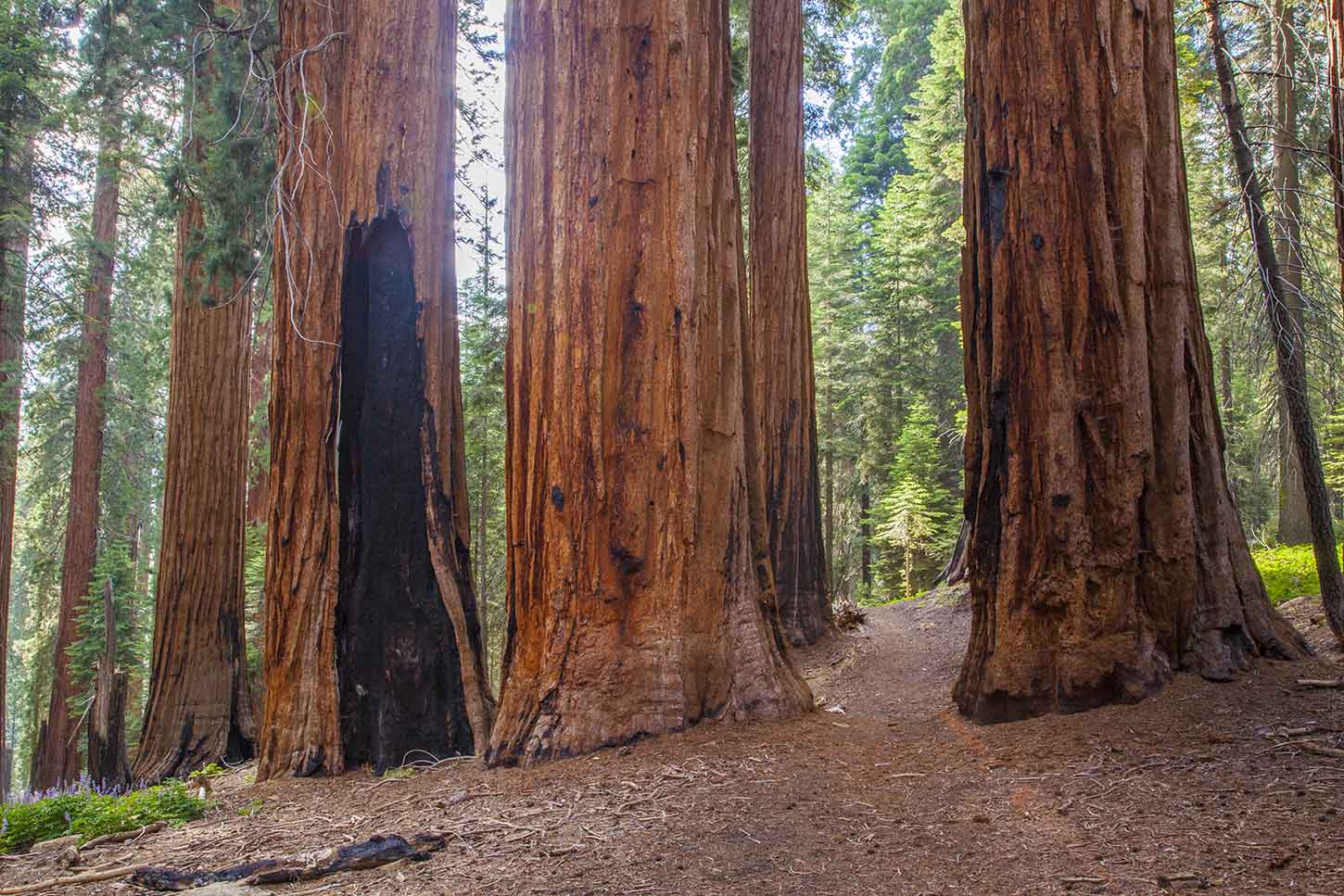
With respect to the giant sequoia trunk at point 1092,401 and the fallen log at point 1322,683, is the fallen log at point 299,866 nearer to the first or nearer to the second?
the giant sequoia trunk at point 1092,401

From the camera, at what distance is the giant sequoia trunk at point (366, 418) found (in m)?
5.18

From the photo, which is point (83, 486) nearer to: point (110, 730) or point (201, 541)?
point (201, 541)

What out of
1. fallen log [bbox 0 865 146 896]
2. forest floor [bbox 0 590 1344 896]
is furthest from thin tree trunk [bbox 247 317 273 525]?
fallen log [bbox 0 865 146 896]

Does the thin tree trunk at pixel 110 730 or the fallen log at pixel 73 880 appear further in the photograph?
the thin tree trunk at pixel 110 730

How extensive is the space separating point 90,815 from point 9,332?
10377 mm

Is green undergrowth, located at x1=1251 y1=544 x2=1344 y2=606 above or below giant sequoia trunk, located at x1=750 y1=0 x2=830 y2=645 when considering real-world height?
below

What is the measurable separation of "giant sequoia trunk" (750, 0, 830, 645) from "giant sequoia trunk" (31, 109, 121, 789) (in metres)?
8.95

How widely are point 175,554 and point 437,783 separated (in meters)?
5.74

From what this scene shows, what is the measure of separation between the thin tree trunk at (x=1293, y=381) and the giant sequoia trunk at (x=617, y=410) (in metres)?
3.08

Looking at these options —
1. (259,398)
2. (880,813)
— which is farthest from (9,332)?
(880,813)

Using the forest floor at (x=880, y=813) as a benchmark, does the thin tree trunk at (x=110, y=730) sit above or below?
below

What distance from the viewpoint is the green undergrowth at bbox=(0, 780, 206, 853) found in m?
4.01

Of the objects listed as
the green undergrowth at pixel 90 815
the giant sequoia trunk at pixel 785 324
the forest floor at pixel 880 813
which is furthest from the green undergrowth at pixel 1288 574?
the green undergrowth at pixel 90 815

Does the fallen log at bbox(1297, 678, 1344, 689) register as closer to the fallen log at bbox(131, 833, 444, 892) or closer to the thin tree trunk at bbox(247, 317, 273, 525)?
the fallen log at bbox(131, 833, 444, 892)
